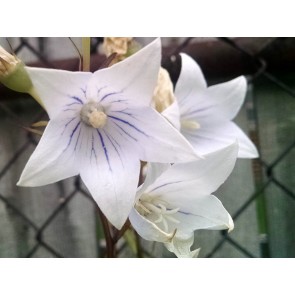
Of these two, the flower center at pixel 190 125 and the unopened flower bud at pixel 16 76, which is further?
the flower center at pixel 190 125

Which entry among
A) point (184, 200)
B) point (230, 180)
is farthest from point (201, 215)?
point (230, 180)

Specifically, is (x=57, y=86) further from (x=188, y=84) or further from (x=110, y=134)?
(x=188, y=84)

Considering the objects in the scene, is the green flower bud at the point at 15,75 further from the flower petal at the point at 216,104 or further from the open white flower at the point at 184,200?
the flower petal at the point at 216,104

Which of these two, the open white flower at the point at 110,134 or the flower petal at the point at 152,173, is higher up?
the open white flower at the point at 110,134

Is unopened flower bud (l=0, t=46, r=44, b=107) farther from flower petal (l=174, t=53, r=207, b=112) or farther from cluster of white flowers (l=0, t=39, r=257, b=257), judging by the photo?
flower petal (l=174, t=53, r=207, b=112)

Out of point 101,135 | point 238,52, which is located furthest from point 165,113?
point 238,52

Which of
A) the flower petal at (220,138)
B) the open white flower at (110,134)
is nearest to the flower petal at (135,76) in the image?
the open white flower at (110,134)

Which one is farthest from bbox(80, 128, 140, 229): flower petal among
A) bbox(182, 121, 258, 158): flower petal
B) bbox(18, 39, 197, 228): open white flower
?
bbox(182, 121, 258, 158): flower petal
